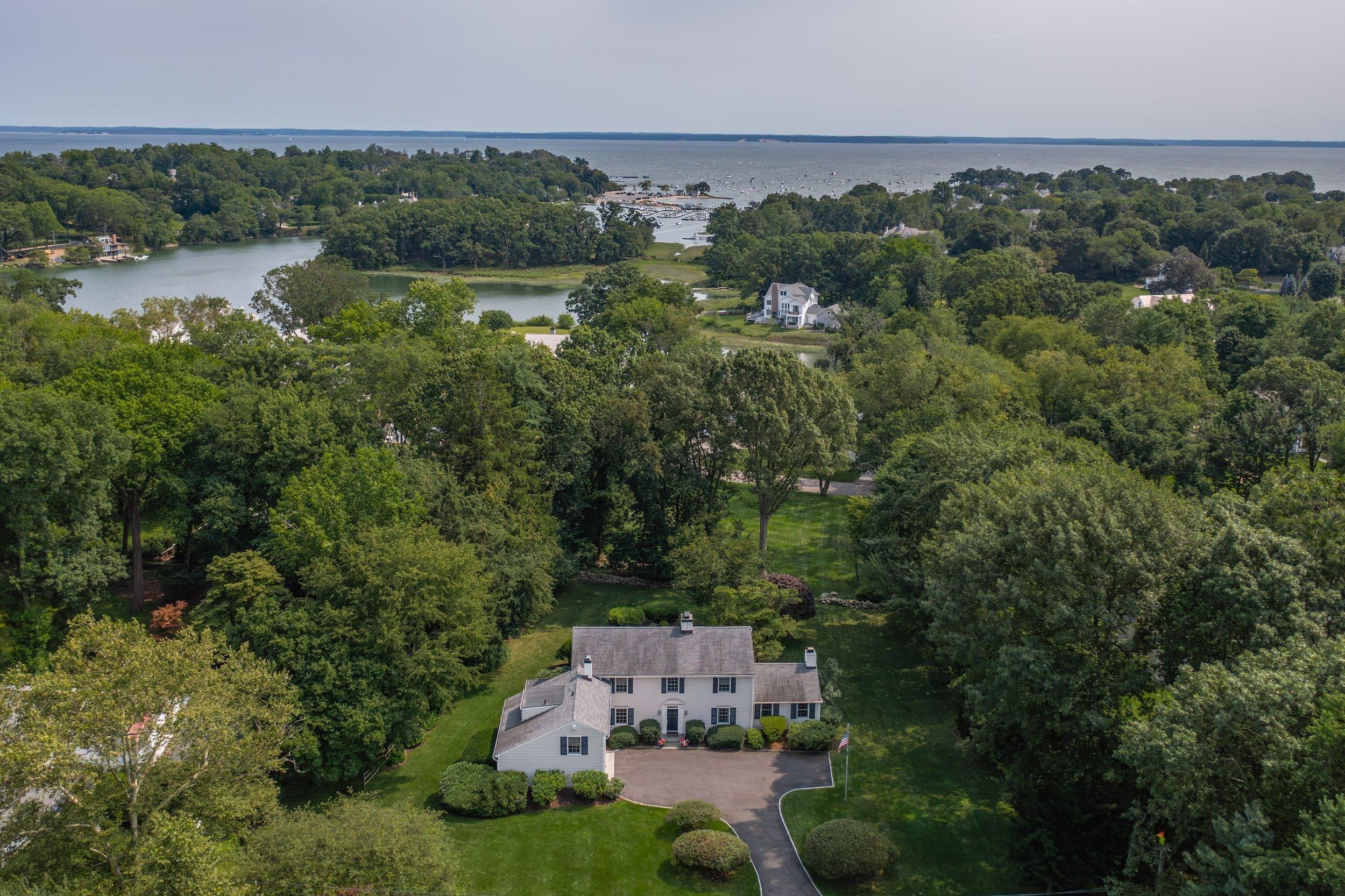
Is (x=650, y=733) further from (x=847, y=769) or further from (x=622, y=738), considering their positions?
(x=847, y=769)

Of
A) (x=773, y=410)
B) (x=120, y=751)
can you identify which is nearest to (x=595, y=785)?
(x=120, y=751)

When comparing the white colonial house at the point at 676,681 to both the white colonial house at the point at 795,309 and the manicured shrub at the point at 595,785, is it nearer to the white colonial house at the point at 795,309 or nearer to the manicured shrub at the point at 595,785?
the manicured shrub at the point at 595,785

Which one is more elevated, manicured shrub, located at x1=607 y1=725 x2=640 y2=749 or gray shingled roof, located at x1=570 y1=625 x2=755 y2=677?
gray shingled roof, located at x1=570 y1=625 x2=755 y2=677

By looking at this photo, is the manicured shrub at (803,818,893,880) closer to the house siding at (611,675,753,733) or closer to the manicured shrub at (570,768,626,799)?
the manicured shrub at (570,768,626,799)

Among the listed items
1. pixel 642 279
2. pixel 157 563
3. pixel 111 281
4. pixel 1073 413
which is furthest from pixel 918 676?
pixel 111 281

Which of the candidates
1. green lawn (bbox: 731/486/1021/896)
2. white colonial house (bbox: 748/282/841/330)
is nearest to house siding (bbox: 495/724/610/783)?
green lawn (bbox: 731/486/1021/896)

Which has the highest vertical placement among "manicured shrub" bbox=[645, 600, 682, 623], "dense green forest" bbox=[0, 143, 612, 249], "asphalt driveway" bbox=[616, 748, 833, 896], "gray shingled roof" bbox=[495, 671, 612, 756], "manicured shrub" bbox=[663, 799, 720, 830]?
"dense green forest" bbox=[0, 143, 612, 249]

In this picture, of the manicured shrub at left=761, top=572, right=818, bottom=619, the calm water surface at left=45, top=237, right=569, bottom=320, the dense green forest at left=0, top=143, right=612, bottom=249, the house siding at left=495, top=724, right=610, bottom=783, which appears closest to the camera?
the house siding at left=495, top=724, right=610, bottom=783

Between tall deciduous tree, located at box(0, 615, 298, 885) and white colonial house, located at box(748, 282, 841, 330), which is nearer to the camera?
tall deciduous tree, located at box(0, 615, 298, 885)
